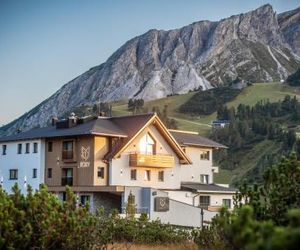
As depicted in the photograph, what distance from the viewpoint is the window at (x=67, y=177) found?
55.5 meters

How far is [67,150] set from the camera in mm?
55906

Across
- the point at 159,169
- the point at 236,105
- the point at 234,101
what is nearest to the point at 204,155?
the point at 159,169

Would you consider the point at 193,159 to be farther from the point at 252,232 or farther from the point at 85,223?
the point at 252,232

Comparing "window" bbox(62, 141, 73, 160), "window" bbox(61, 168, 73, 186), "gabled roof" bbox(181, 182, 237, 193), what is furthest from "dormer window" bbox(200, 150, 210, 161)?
"window" bbox(61, 168, 73, 186)

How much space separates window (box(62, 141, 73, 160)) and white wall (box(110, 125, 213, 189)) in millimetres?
3627

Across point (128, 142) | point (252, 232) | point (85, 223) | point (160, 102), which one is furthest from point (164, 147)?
point (160, 102)

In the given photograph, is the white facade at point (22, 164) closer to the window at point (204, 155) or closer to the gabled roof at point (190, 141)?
the gabled roof at point (190, 141)

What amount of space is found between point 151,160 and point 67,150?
273 inches

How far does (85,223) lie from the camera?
15.6 metres

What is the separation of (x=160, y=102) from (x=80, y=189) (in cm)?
14558

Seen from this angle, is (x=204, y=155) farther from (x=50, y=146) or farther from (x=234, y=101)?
(x=234, y=101)

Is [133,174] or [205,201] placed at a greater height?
[133,174]

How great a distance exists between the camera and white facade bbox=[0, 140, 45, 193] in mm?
57750

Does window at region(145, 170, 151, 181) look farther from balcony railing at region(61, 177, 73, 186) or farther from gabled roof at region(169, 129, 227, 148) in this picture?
gabled roof at region(169, 129, 227, 148)
